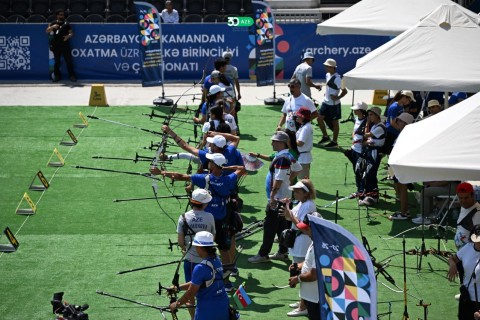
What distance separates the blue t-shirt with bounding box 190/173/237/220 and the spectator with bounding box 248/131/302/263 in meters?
0.99

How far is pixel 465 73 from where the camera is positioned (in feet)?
48.1

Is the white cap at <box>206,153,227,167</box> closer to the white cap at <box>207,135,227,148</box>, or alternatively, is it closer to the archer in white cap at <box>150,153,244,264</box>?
the archer in white cap at <box>150,153,244,264</box>

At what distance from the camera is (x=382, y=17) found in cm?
1995

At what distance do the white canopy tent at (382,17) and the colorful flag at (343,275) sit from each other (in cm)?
1127

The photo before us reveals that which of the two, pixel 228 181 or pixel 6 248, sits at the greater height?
pixel 228 181

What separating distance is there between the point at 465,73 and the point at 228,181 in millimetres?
4236

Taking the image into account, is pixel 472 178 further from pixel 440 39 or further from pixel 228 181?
pixel 440 39

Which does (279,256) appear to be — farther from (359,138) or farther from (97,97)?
(97,97)

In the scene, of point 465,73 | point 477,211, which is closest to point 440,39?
point 465,73

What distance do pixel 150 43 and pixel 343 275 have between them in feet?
55.4

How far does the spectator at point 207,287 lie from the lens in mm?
10031

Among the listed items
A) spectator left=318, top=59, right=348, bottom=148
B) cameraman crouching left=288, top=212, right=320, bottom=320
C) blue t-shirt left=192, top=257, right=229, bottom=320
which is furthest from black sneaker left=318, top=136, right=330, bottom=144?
blue t-shirt left=192, top=257, right=229, bottom=320

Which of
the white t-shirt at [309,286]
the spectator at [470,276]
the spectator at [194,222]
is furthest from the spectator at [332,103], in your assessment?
the spectator at [470,276]

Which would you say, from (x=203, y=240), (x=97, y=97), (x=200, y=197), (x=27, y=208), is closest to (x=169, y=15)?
(x=97, y=97)
